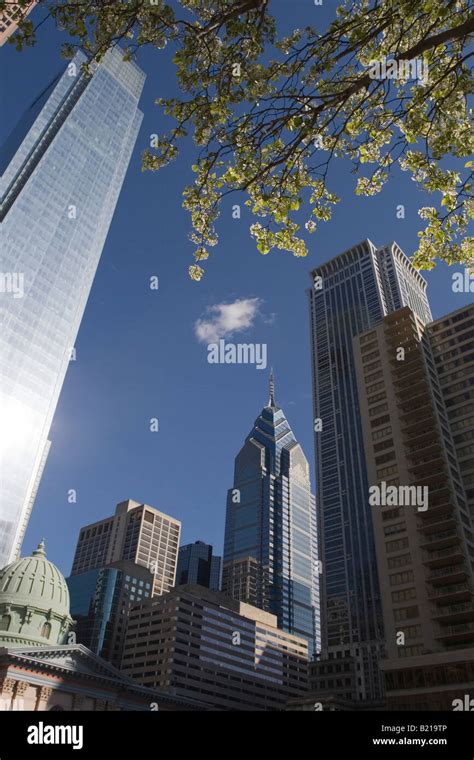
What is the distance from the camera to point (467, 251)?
12969 millimetres

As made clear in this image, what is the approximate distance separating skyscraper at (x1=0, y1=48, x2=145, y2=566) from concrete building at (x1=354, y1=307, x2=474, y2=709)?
6596 centimetres

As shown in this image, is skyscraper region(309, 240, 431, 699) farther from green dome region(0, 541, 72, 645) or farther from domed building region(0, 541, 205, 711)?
green dome region(0, 541, 72, 645)

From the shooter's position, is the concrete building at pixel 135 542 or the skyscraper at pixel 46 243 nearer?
the skyscraper at pixel 46 243

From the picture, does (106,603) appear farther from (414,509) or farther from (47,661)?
(414,509)

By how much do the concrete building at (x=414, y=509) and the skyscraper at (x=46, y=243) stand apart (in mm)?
65964

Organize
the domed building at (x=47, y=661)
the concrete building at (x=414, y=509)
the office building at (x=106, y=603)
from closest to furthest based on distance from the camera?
the domed building at (x=47, y=661) → the concrete building at (x=414, y=509) → the office building at (x=106, y=603)

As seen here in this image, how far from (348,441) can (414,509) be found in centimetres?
9376

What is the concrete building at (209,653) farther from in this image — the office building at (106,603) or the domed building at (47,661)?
the domed building at (47,661)

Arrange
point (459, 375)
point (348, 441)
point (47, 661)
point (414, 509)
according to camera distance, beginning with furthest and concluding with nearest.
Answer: point (348, 441), point (459, 375), point (414, 509), point (47, 661)

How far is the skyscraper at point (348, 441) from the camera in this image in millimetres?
124812

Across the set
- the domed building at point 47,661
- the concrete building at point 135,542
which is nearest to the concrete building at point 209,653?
the concrete building at point 135,542

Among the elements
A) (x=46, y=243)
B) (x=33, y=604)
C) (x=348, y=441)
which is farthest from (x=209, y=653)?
(x=46, y=243)

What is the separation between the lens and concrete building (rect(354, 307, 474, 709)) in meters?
48.8

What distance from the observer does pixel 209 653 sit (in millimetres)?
121500
